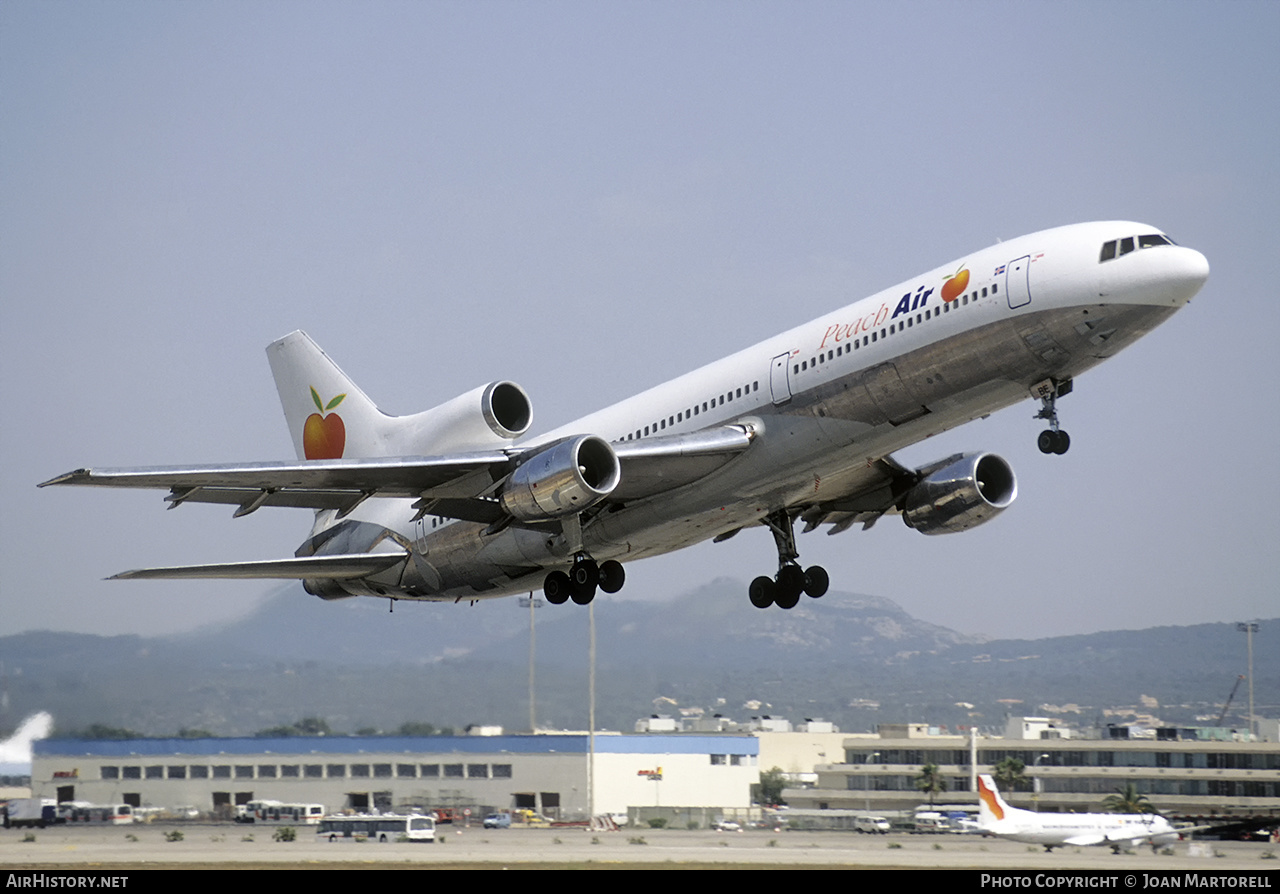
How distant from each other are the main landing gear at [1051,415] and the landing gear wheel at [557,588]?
9911 millimetres

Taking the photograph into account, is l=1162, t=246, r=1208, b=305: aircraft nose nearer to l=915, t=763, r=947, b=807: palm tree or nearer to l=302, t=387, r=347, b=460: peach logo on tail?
l=302, t=387, r=347, b=460: peach logo on tail

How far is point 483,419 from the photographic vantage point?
31266 millimetres

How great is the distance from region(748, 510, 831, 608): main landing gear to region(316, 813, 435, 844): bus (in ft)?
59.3

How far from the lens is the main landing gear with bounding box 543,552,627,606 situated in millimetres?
30172

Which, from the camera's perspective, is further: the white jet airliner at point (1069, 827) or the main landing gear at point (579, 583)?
the white jet airliner at point (1069, 827)

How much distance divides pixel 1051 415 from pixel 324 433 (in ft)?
62.3

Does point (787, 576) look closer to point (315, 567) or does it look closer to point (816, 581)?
point (816, 581)

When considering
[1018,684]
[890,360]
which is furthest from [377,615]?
[1018,684]

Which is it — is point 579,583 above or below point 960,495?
below

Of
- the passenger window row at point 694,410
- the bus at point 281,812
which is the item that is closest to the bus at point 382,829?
the bus at point 281,812

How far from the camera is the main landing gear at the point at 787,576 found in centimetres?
3316

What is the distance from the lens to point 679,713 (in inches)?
4235

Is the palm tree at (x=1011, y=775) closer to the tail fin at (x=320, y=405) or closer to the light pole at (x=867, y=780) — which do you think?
the light pole at (x=867, y=780)

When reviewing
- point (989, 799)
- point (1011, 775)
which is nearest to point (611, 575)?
point (989, 799)
